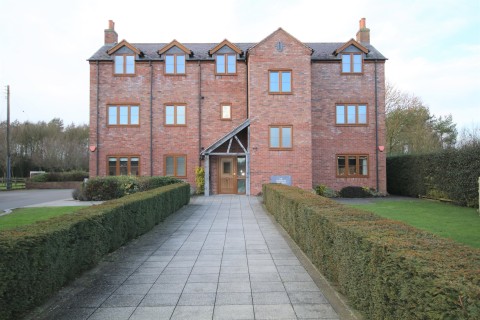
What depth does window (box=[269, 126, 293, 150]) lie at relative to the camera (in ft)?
66.3

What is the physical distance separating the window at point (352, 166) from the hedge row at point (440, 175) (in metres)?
2.43

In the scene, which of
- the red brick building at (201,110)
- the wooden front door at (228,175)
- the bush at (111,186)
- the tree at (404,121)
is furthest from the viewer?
the tree at (404,121)

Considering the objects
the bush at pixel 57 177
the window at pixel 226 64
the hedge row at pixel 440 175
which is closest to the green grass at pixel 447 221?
the hedge row at pixel 440 175

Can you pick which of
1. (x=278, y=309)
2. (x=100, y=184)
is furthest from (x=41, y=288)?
(x=100, y=184)

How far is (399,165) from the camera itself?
22688mm

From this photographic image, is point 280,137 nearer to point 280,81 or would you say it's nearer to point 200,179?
point 280,81

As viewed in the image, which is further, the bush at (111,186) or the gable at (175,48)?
the gable at (175,48)

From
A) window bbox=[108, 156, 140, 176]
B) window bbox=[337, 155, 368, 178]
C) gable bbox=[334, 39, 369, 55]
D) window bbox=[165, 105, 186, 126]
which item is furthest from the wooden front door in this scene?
gable bbox=[334, 39, 369, 55]

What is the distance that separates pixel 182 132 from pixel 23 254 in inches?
725

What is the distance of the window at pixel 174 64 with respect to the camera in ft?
72.4

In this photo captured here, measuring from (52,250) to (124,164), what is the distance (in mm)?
18213

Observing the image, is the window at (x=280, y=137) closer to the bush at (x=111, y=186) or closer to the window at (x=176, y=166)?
the window at (x=176, y=166)

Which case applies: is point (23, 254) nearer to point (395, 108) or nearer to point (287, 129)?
point (287, 129)

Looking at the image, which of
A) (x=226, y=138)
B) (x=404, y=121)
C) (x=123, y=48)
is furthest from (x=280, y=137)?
(x=404, y=121)
